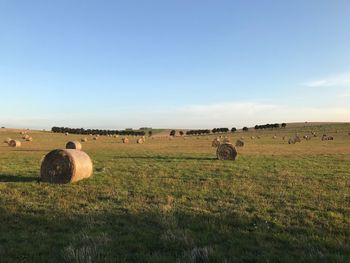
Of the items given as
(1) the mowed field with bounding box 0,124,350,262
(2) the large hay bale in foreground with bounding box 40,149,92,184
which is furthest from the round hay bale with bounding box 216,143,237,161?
(2) the large hay bale in foreground with bounding box 40,149,92,184

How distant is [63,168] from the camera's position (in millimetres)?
18672

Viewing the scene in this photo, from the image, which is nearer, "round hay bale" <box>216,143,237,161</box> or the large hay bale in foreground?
the large hay bale in foreground

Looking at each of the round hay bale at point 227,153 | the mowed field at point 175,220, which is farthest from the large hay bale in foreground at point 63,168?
the round hay bale at point 227,153

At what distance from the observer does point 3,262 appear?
8.03 meters

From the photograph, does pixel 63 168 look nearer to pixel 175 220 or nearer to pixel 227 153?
pixel 175 220

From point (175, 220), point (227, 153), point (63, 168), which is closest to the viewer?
point (175, 220)

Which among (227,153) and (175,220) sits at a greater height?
(227,153)

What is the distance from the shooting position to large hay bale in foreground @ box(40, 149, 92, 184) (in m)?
18.5

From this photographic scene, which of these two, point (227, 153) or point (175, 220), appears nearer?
point (175, 220)

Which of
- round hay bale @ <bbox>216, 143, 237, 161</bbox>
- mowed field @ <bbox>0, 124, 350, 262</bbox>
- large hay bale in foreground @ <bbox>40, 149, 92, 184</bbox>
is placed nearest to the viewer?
mowed field @ <bbox>0, 124, 350, 262</bbox>

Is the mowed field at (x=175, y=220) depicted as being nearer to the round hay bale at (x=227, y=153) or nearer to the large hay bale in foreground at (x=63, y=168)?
the large hay bale in foreground at (x=63, y=168)

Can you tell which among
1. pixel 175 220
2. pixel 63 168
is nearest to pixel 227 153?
pixel 63 168

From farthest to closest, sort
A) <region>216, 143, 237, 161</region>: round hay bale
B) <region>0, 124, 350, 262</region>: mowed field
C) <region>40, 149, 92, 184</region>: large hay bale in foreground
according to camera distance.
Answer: <region>216, 143, 237, 161</region>: round hay bale → <region>40, 149, 92, 184</region>: large hay bale in foreground → <region>0, 124, 350, 262</region>: mowed field

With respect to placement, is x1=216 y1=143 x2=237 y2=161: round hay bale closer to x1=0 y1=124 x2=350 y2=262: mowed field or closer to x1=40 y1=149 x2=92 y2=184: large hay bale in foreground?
x1=0 y1=124 x2=350 y2=262: mowed field
